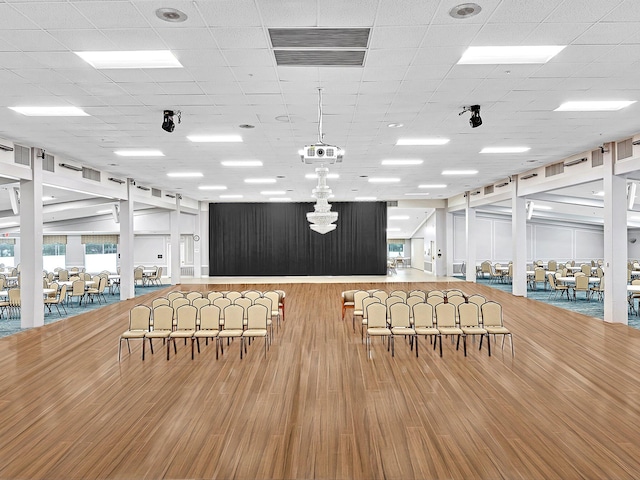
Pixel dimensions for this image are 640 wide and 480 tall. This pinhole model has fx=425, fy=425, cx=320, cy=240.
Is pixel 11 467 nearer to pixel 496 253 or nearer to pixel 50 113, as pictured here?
pixel 50 113

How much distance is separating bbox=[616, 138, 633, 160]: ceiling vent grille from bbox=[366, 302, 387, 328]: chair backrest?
718 cm

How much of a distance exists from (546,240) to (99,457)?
2791 centimetres

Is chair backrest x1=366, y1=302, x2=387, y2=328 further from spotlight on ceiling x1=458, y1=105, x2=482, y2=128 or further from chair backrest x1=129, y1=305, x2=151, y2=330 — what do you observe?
chair backrest x1=129, y1=305, x2=151, y2=330

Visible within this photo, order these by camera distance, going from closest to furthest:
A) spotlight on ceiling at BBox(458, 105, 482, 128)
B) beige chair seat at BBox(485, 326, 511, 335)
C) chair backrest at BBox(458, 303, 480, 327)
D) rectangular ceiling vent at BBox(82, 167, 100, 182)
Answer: spotlight on ceiling at BBox(458, 105, 482, 128)
beige chair seat at BBox(485, 326, 511, 335)
chair backrest at BBox(458, 303, 480, 327)
rectangular ceiling vent at BBox(82, 167, 100, 182)

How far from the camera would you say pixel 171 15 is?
4.38 m

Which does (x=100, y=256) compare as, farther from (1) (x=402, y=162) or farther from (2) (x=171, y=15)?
(2) (x=171, y=15)

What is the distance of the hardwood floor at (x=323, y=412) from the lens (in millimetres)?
3969

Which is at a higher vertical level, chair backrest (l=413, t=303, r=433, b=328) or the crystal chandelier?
the crystal chandelier

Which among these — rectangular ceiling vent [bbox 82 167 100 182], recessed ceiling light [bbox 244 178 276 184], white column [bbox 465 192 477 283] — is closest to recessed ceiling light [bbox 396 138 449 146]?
recessed ceiling light [bbox 244 178 276 184]

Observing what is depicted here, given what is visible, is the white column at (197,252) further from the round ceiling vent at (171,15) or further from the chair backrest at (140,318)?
the round ceiling vent at (171,15)

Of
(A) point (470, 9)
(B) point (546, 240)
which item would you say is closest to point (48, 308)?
(A) point (470, 9)

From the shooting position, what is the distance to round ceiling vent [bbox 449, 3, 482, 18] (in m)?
4.23

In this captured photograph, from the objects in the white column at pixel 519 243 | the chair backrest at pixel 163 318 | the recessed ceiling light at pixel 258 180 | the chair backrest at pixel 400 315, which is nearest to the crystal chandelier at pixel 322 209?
the chair backrest at pixel 400 315

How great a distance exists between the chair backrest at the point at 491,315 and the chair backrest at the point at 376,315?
1873mm
